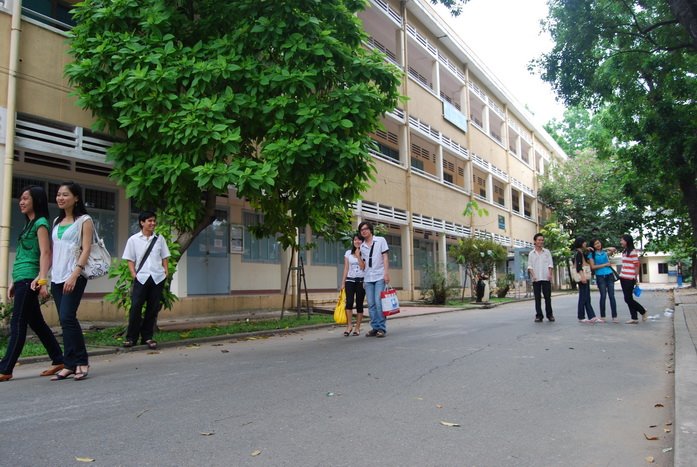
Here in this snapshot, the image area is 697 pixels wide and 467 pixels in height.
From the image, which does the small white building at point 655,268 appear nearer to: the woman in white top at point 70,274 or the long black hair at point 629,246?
the long black hair at point 629,246

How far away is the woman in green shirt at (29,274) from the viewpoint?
18.6ft

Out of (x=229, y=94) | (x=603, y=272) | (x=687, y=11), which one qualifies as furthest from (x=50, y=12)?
(x=603, y=272)

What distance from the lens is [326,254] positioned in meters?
Answer: 20.8

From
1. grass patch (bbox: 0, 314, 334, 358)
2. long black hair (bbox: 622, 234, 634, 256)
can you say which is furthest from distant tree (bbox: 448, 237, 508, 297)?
grass patch (bbox: 0, 314, 334, 358)

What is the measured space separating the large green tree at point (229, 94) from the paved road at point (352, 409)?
2.94m

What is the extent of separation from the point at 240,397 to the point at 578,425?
9.13ft

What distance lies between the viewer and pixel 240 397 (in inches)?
198

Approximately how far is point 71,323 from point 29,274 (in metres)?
0.64

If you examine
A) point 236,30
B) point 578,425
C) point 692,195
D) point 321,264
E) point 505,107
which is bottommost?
point 578,425

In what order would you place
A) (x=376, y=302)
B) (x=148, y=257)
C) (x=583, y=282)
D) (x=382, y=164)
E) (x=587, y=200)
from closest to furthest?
(x=148, y=257), (x=376, y=302), (x=583, y=282), (x=382, y=164), (x=587, y=200)

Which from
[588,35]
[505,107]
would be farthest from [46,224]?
[505,107]

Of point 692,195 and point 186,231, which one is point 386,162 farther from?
point 186,231

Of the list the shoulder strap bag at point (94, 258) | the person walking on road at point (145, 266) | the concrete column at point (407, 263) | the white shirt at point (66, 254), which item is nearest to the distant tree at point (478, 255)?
the concrete column at point (407, 263)

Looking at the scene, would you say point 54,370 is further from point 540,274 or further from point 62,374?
point 540,274
